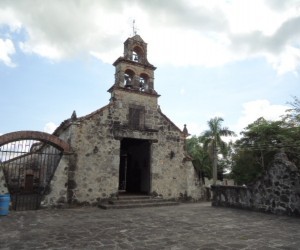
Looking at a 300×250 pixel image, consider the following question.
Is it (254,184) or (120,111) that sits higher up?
(120,111)

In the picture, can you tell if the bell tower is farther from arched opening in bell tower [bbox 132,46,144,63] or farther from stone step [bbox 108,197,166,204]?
stone step [bbox 108,197,166,204]

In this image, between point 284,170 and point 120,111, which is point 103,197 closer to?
point 120,111

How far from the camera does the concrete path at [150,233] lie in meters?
5.60

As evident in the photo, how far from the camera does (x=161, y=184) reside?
15.5m

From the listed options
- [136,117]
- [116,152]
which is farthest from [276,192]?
[136,117]

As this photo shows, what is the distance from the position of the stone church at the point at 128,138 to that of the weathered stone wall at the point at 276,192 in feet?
16.0

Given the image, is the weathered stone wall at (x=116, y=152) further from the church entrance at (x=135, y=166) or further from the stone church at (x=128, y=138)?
the church entrance at (x=135, y=166)

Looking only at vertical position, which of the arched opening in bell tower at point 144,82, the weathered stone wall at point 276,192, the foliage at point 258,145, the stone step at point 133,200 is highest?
the arched opening in bell tower at point 144,82

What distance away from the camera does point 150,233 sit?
6789mm

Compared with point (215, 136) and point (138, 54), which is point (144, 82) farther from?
point (215, 136)

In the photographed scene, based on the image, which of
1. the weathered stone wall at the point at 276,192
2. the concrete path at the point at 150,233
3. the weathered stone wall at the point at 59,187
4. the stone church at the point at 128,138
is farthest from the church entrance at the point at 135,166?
the concrete path at the point at 150,233

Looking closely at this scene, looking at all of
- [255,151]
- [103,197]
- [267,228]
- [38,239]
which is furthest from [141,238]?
[255,151]

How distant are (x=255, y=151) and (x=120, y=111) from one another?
19384 millimetres

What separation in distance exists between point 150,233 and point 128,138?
884 cm
